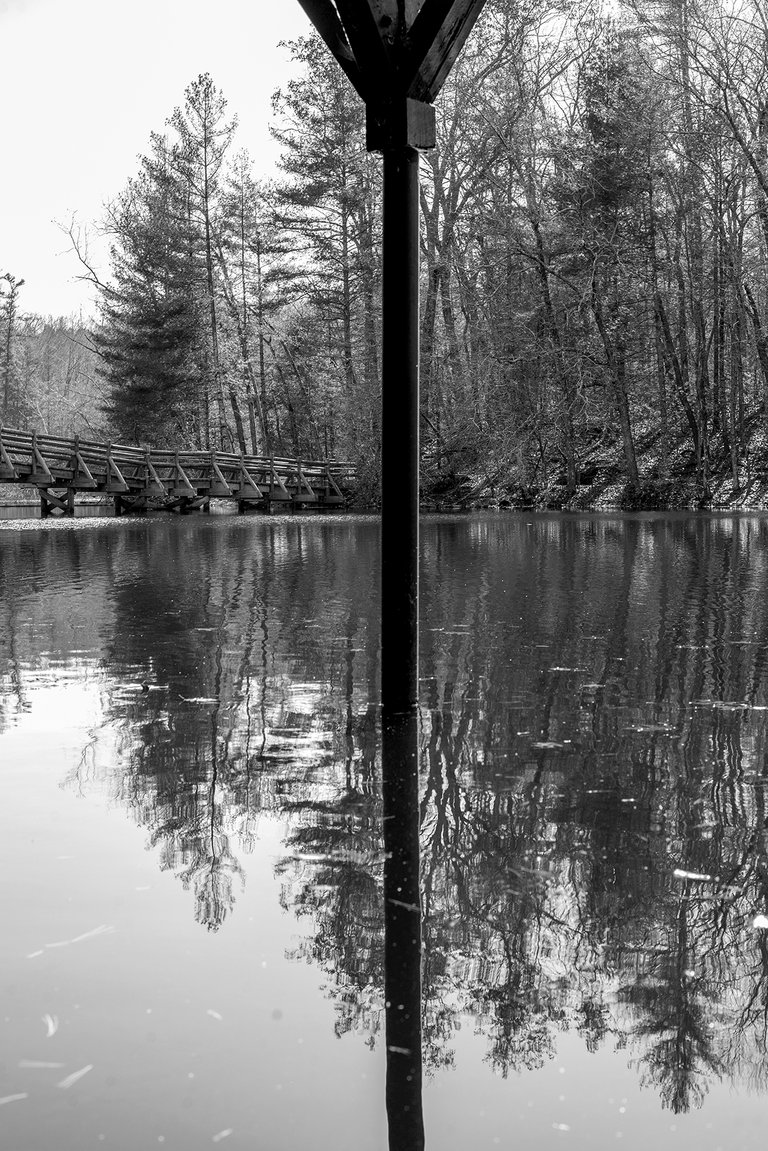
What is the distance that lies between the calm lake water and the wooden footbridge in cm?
2370

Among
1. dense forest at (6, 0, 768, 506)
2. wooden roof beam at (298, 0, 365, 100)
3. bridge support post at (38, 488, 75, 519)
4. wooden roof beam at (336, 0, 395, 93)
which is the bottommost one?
bridge support post at (38, 488, 75, 519)

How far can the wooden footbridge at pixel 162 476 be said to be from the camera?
2950cm

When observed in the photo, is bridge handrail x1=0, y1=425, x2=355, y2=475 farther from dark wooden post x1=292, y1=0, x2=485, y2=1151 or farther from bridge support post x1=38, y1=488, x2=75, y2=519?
dark wooden post x1=292, y1=0, x2=485, y2=1151

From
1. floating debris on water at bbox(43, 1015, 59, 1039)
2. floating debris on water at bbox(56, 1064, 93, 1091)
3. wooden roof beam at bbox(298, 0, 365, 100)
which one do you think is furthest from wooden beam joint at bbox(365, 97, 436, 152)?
floating debris on water at bbox(56, 1064, 93, 1091)

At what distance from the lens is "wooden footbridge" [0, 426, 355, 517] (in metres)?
29.5

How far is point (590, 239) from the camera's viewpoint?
95.6ft

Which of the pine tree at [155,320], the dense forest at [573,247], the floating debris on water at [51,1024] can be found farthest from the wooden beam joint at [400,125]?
the pine tree at [155,320]

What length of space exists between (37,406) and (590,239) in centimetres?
4831

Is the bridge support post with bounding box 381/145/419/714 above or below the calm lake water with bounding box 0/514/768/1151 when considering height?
above

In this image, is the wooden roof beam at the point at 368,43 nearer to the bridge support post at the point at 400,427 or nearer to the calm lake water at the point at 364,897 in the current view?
the bridge support post at the point at 400,427

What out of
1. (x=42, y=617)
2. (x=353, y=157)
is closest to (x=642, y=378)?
(x=353, y=157)

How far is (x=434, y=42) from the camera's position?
179 inches

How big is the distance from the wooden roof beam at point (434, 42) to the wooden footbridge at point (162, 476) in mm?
25057

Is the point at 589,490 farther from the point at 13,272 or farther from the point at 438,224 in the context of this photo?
the point at 13,272
